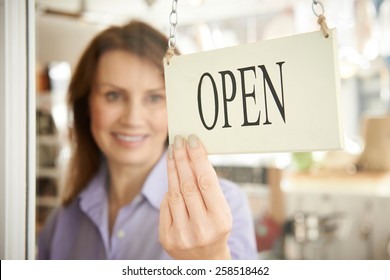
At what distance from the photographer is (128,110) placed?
31.1 inches

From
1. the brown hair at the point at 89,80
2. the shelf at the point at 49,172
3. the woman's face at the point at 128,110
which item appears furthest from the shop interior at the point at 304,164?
the woman's face at the point at 128,110

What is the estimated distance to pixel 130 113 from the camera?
0.79 metres

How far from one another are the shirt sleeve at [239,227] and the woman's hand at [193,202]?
16 centimetres

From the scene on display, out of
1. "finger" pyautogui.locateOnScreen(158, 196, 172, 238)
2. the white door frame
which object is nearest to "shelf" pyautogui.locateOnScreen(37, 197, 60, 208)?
the white door frame

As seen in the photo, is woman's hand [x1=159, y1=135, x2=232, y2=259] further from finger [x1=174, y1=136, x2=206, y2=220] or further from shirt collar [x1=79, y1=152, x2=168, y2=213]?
shirt collar [x1=79, y1=152, x2=168, y2=213]

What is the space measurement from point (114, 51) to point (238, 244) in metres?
0.49

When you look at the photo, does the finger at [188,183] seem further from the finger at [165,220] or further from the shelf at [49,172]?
the shelf at [49,172]

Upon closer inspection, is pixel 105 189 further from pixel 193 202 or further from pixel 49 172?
pixel 49 172

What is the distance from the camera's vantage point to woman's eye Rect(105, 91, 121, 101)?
0.82 metres

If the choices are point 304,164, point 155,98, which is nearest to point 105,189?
point 155,98

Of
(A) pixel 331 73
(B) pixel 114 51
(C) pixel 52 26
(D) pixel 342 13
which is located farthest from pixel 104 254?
(D) pixel 342 13

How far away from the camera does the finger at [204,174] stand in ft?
1.85

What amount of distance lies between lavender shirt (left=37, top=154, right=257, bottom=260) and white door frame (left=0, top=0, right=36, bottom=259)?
210 millimetres

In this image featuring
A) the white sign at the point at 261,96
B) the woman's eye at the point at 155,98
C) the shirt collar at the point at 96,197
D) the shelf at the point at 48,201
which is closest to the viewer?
the white sign at the point at 261,96
